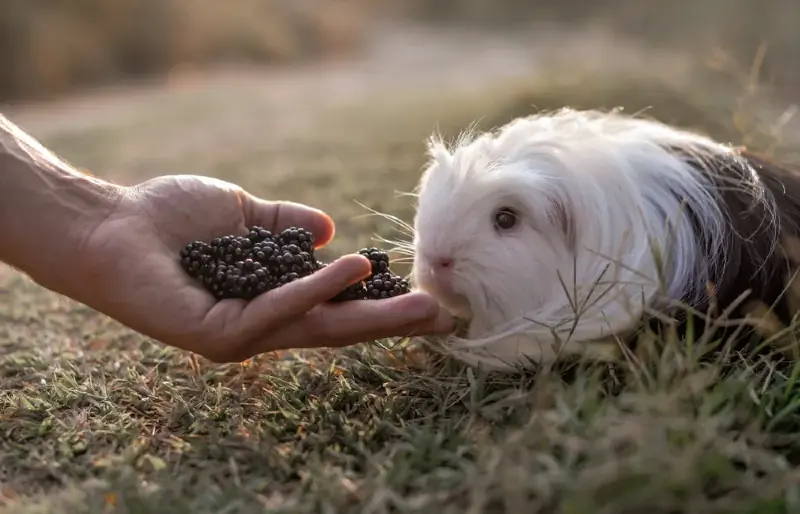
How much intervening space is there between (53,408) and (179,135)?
3791 millimetres

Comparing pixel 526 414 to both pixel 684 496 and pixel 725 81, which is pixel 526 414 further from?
pixel 725 81

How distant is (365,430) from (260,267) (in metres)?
0.41

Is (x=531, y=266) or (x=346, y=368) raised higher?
(x=531, y=266)

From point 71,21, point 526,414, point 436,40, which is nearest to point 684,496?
point 526,414

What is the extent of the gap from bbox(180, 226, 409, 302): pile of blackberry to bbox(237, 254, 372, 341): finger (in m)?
0.09

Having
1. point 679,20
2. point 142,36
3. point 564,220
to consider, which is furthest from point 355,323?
point 142,36

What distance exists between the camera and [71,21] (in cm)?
815

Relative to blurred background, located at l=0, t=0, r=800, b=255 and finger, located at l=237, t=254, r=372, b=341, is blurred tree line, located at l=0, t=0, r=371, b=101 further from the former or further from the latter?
finger, located at l=237, t=254, r=372, b=341

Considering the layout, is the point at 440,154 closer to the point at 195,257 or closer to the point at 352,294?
the point at 352,294

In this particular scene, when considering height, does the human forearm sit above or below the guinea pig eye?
below

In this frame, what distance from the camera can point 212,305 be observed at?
60.7 inches

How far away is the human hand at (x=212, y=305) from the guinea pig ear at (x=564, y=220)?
0.30 m

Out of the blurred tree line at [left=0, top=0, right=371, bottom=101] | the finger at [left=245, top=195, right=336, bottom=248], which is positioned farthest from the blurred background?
the finger at [left=245, top=195, right=336, bottom=248]

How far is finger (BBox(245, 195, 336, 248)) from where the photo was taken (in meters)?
1.93
